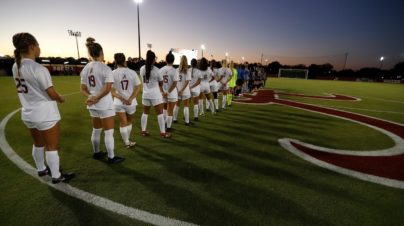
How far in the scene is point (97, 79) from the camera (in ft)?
14.0

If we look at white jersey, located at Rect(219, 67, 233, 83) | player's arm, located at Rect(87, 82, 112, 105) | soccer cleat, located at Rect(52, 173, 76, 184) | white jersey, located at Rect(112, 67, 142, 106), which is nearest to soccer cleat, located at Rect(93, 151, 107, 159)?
soccer cleat, located at Rect(52, 173, 76, 184)

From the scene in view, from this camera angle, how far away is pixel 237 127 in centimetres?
782

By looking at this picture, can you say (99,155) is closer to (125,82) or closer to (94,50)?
(125,82)

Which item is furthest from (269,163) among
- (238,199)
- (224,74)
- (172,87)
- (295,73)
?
(295,73)

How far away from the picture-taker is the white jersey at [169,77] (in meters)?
6.67

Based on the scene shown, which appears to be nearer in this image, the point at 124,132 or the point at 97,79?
the point at 97,79

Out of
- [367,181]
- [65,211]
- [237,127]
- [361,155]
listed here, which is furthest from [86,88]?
[361,155]

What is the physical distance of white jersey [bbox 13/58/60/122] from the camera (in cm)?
331

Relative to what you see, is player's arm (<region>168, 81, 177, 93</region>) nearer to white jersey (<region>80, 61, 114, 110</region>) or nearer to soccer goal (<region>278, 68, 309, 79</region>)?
white jersey (<region>80, 61, 114, 110</region>)

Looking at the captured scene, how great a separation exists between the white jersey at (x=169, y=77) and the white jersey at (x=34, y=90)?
3418 mm

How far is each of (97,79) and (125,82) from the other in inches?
41.3

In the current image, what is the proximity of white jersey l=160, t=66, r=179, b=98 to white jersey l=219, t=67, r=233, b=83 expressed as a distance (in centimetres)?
452

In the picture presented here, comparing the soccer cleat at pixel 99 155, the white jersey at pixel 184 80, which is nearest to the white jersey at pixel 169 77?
the white jersey at pixel 184 80

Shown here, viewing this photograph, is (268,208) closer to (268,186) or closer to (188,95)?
(268,186)
